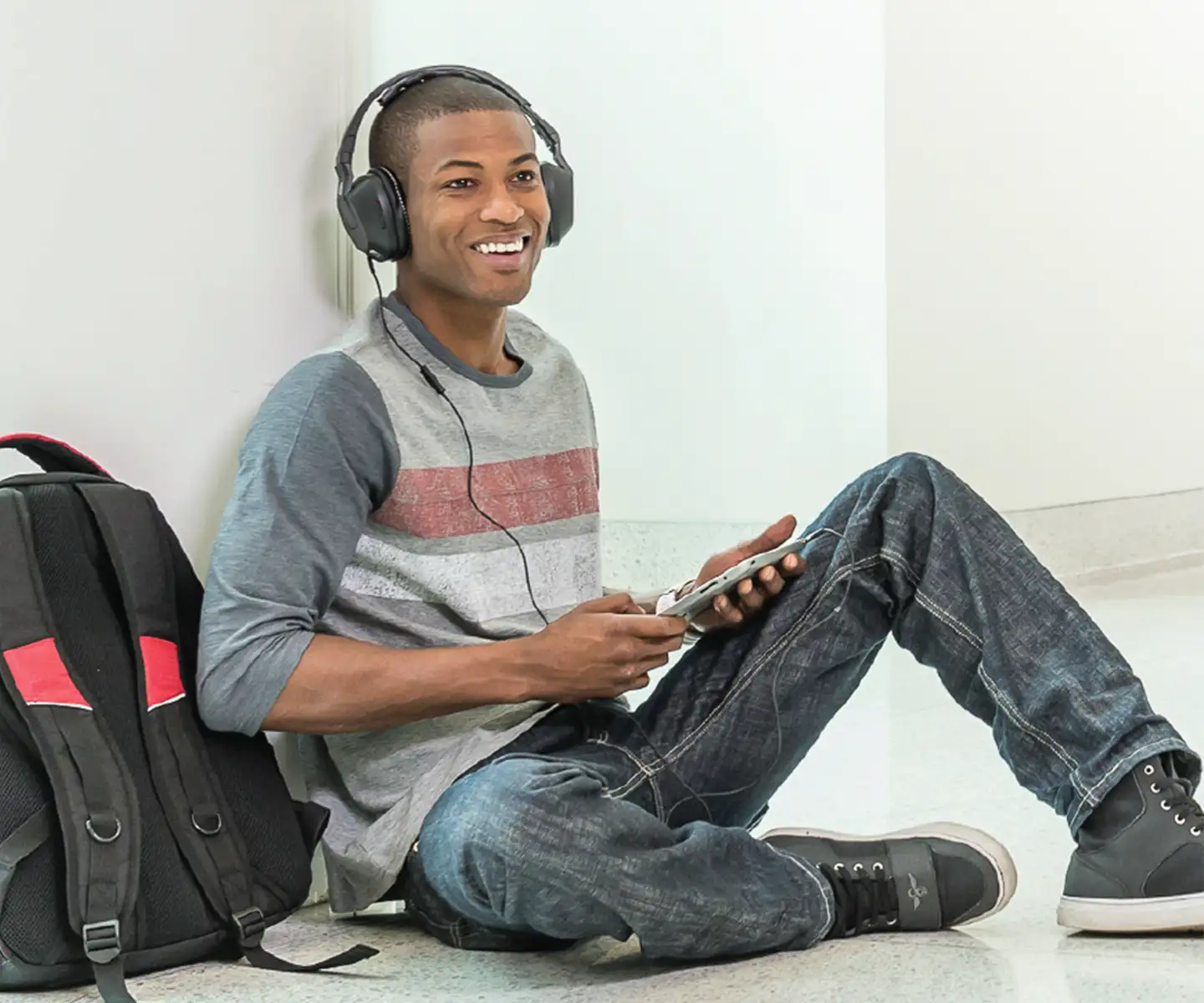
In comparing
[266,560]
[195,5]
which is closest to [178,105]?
[195,5]

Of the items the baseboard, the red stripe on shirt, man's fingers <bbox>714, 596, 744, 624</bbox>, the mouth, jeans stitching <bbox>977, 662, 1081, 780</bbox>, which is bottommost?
the baseboard

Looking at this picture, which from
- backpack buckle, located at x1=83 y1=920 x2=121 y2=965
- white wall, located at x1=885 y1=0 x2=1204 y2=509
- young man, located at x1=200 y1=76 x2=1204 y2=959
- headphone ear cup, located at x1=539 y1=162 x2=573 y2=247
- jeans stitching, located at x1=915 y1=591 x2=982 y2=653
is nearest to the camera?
backpack buckle, located at x1=83 y1=920 x2=121 y2=965

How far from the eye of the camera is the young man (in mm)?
1289

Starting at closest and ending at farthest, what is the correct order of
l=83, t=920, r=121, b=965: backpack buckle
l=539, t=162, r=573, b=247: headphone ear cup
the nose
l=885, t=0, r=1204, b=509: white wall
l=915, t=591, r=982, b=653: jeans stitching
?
l=83, t=920, r=121, b=965: backpack buckle → l=915, t=591, r=982, b=653: jeans stitching → the nose → l=539, t=162, r=573, b=247: headphone ear cup → l=885, t=0, r=1204, b=509: white wall

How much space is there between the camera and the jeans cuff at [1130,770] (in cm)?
131

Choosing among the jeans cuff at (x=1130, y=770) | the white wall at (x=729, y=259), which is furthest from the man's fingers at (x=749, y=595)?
the white wall at (x=729, y=259)

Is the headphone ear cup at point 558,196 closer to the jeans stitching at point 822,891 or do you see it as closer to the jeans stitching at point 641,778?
the jeans stitching at point 641,778

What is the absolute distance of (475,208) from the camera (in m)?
1.54

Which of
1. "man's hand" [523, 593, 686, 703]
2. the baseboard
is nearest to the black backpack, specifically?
"man's hand" [523, 593, 686, 703]

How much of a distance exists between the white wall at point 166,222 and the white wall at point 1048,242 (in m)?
2.83

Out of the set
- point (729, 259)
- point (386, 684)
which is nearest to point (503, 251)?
point (386, 684)

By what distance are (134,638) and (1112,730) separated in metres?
0.79

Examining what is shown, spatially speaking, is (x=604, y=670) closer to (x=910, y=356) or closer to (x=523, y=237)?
(x=523, y=237)

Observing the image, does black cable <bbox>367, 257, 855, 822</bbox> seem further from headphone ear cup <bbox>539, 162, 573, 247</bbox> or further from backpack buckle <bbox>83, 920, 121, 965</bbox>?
backpack buckle <bbox>83, 920, 121, 965</bbox>
